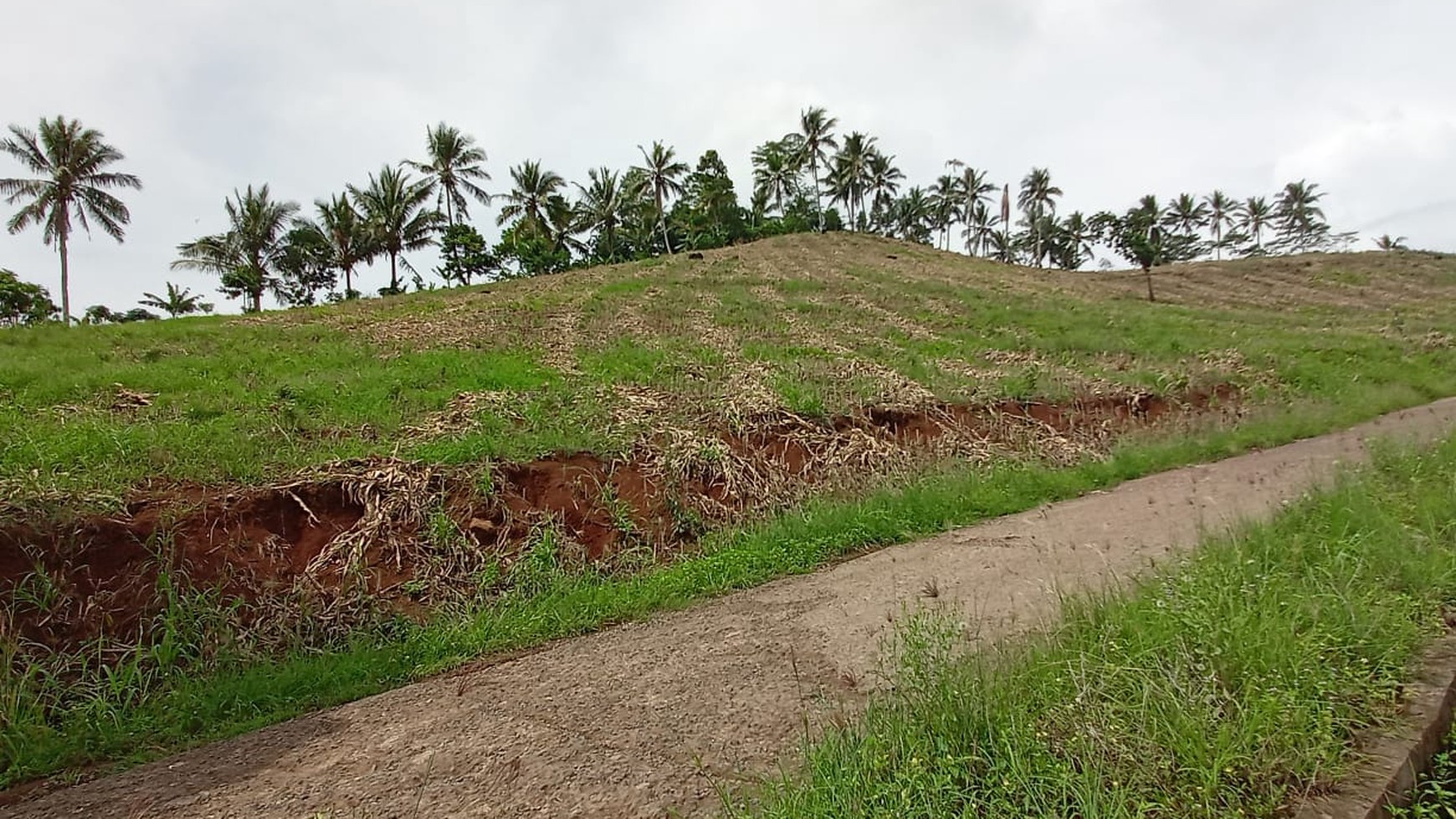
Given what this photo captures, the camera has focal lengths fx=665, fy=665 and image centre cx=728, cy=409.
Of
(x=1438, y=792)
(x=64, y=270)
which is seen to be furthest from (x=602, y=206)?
(x=1438, y=792)

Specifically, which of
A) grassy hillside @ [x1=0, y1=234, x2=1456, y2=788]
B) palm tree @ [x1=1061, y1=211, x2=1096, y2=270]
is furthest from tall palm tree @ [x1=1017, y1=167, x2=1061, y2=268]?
grassy hillside @ [x1=0, y1=234, x2=1456, y2=788]

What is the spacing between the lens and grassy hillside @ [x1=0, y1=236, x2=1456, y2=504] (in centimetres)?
584

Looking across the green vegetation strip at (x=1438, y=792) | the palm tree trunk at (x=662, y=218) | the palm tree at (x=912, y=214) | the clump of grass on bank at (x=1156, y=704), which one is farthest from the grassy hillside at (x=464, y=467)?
the palm tree at (x=912, y=214)

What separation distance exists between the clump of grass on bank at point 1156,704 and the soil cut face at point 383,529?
340 cm

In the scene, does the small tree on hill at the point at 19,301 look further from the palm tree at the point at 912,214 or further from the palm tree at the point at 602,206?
the palm tree at the point at 912,214

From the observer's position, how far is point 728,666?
386 cm

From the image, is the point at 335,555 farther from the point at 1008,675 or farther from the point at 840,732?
the point at 1008,675

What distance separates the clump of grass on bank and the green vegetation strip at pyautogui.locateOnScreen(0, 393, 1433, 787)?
239cm

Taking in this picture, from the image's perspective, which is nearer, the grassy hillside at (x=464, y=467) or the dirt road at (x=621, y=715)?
the dirt road at (x=621, y=715)

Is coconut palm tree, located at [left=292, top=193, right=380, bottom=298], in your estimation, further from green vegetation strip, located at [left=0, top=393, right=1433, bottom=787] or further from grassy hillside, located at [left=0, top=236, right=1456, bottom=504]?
green vegetation strip, located at [left=0, top=393, right=1433, bottom=787]

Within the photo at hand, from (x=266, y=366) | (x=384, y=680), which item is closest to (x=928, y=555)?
(x=384, y=680)

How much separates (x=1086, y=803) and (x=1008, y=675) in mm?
767

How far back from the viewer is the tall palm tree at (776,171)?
1816 inches

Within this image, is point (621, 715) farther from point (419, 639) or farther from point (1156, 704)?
point (1156, 704)
